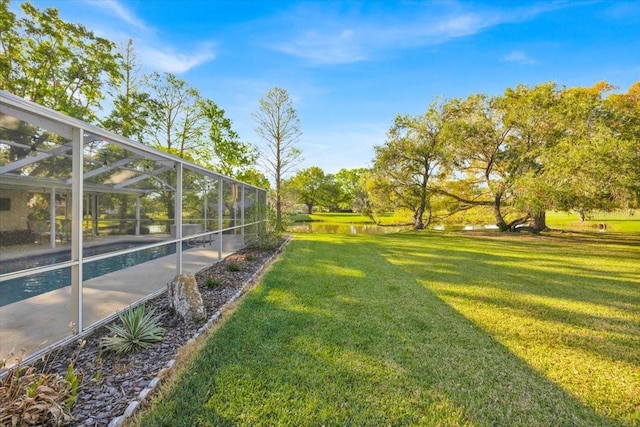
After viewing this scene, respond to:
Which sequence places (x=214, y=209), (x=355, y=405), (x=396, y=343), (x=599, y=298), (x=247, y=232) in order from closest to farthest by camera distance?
(x=355, y=405), (x=396, y=343), (x=599, y=298), (x=214, y=209), (x=247, y=232)

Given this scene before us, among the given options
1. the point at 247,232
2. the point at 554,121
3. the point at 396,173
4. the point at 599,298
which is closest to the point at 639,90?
the point at 554,121

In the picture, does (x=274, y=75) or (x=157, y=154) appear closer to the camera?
(x=157, y=154)

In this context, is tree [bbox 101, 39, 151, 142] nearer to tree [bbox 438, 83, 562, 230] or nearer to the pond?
the pond

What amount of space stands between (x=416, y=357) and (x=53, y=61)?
1799cm

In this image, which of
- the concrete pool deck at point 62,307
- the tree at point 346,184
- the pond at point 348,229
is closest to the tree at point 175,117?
the pond at point 348,229

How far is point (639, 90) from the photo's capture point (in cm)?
1777

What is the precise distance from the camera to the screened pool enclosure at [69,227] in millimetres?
3152

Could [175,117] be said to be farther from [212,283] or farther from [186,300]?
[186,300]

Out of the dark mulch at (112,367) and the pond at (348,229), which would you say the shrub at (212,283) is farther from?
the pond at (348,229)

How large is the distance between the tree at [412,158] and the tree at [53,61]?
15446 mm

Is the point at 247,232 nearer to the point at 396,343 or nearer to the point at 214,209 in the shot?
the point at 214,209

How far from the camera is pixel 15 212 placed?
3.83 m

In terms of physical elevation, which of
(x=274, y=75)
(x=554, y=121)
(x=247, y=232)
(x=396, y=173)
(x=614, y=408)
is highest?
(x=274, y=75)

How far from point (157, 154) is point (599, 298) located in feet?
26.4
